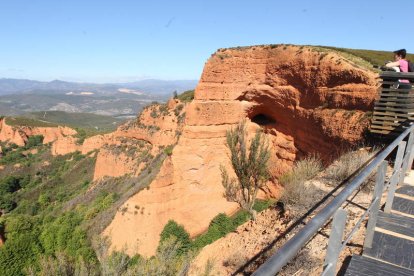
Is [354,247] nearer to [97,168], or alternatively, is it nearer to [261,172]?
[261,172]

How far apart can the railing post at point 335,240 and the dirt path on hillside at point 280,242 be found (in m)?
3.19

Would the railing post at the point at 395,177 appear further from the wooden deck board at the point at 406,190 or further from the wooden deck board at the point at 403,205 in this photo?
the wooden deck board at the point at 406,190

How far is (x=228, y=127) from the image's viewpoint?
21781 millimetres

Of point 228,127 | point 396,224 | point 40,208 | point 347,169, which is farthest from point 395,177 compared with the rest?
point 40,208

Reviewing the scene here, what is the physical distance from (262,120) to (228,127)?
136 inches

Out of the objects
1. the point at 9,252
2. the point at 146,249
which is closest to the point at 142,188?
the point at 146,249

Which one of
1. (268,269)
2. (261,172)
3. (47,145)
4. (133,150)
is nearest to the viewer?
(268,269)

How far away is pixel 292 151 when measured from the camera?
21312mm

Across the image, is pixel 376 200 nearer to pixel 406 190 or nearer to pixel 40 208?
pixel 406 190

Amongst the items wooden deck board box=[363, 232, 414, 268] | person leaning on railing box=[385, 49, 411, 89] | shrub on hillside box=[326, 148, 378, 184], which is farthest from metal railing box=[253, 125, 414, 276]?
person leaning on railing box=[385, 49, 411, 89]

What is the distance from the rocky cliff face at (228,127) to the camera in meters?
18.7

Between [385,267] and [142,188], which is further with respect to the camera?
[142,188]

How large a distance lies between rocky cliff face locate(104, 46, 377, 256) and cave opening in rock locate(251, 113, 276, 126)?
0.36m

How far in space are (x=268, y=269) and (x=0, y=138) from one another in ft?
285
